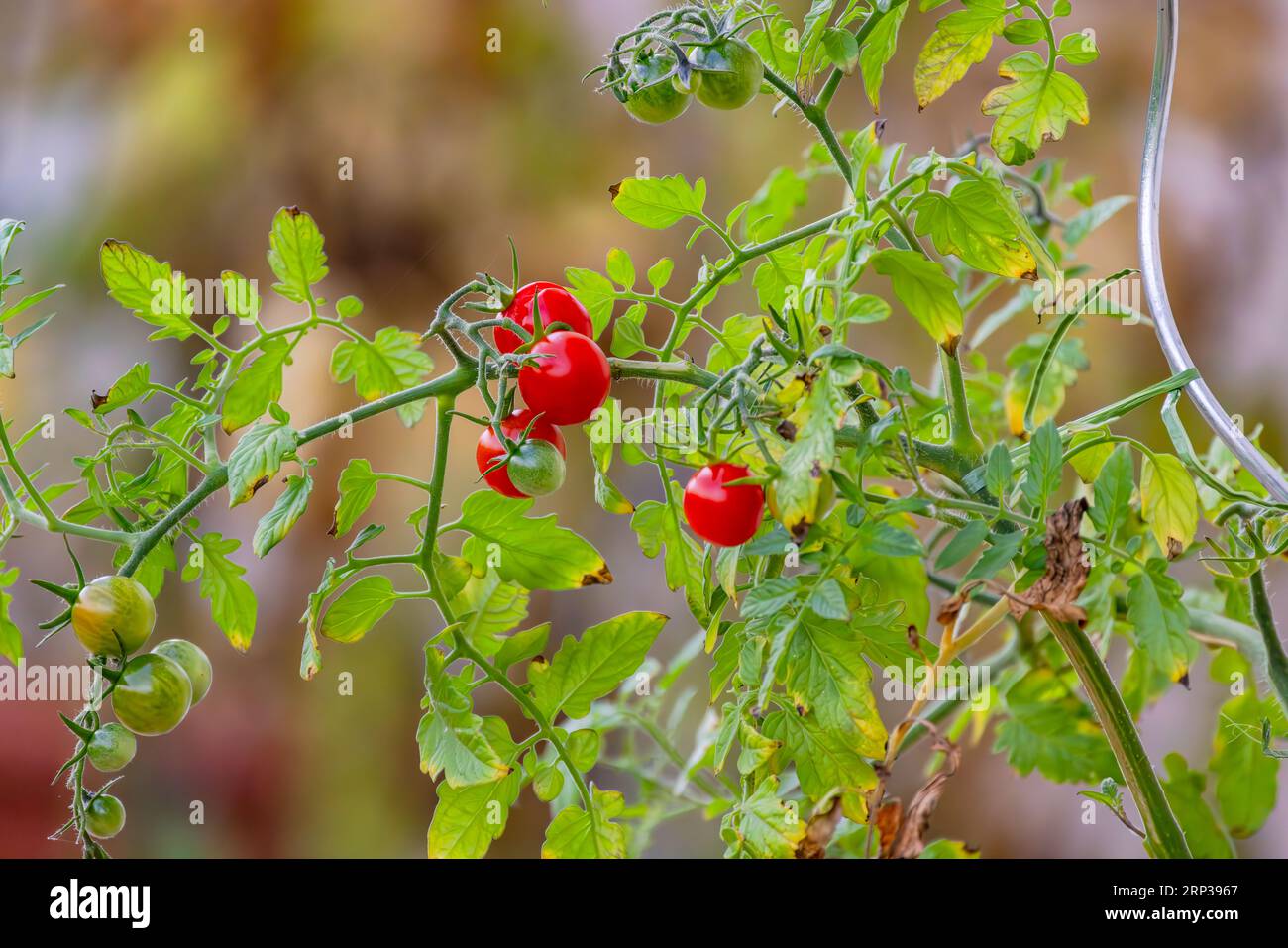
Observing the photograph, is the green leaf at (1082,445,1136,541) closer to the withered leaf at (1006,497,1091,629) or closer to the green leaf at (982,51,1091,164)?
the withered leaf at (1006,497,1091,629)

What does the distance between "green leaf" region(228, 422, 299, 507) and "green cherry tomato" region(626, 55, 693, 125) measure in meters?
0.18

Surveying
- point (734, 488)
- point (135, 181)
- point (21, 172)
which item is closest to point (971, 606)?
point (734, 488)

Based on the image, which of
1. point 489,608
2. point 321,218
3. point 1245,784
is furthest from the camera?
point 321,218

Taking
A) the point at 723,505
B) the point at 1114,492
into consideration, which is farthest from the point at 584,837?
the point at 1114,492

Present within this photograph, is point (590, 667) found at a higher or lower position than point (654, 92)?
lower

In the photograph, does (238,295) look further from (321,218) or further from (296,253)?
(321,218)

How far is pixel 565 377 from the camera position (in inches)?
16.2

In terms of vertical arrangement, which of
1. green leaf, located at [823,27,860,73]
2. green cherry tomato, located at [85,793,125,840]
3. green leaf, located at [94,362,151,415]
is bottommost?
green cherry tomato, located at [85,793,125,840]

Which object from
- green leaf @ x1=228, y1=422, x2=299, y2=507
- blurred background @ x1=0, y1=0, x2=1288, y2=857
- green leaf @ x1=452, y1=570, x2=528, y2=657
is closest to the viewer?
green leaf @ x1=228, y1=422, x2=299, y2=507

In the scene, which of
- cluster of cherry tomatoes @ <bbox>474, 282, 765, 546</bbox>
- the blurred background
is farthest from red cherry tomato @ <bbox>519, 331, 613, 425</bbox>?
the blurred background

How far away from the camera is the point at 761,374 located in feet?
1.44

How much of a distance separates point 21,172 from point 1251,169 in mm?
1538

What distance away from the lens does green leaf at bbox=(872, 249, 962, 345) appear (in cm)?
40

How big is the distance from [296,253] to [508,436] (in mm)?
113
